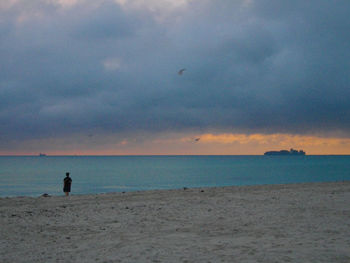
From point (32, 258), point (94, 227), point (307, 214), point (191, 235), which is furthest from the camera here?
point (307, 214)

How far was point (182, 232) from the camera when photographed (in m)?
12.3

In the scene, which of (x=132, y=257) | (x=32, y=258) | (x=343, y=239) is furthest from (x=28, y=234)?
(x=343, y=239)

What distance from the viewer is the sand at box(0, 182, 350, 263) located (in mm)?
9336

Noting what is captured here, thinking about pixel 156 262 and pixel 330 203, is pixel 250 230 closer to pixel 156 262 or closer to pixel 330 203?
pixel 156 262

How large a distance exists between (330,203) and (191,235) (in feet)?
32.6

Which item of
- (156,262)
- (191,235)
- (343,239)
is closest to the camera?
(156,262)

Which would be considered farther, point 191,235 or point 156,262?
point 191,235

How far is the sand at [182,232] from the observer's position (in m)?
9.34

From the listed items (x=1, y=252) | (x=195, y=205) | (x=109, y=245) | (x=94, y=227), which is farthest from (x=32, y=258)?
(x=195, y=205)

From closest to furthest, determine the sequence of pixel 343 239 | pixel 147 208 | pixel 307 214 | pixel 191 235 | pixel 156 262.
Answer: pixel 156 262 < pixel 343 239 < pixel 191 235 < pixel 307 214 < pixel 147 208

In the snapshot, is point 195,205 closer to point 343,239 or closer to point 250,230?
point 250,230

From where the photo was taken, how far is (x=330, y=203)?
60.6ft

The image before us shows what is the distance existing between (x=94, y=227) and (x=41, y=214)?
4142 millimetres

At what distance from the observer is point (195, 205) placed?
1875 cm
